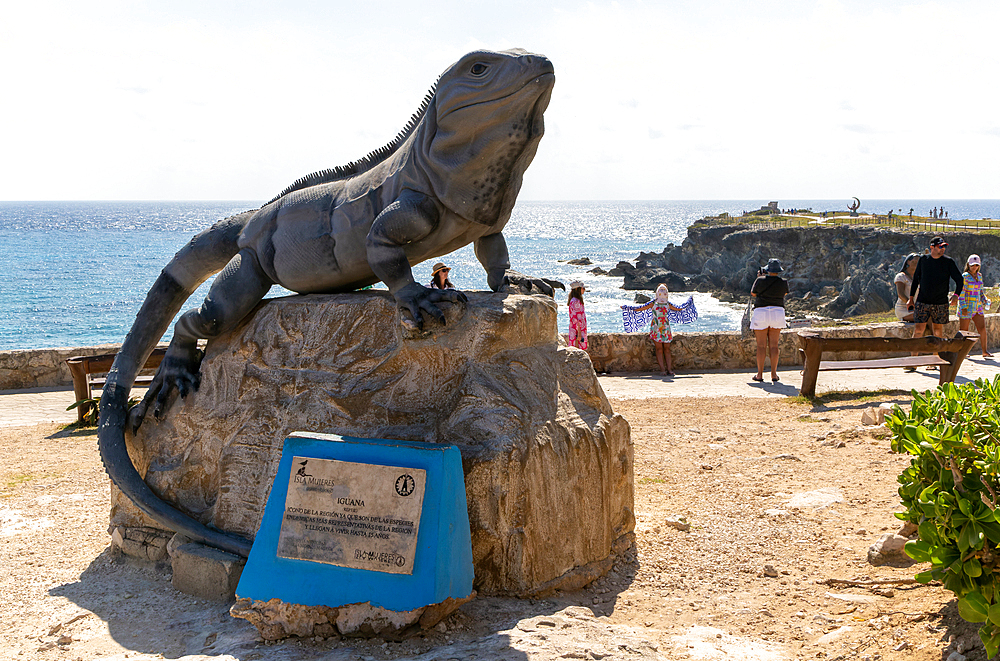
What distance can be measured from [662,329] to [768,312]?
4.68 ft

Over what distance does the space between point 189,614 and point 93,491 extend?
2904 mm

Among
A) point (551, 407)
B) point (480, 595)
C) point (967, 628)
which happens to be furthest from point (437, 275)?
point (967, 628)

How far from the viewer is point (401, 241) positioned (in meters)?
3.89

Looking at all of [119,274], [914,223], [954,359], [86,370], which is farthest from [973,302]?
[119,274]

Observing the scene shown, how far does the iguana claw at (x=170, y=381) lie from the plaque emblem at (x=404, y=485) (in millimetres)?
1894

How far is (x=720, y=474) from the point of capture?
19.6 feet

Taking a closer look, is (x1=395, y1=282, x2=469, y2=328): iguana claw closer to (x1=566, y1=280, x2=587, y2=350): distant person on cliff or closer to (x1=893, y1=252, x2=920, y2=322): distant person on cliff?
(x1=566, y1=280, x2=587, y2=350): distant person on cliff

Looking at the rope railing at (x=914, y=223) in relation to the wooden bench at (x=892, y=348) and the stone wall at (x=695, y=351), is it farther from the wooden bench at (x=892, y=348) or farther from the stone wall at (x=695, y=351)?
the wooden bench at (x=892, y=348)

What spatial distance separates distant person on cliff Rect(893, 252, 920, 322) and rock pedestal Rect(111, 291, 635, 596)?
8.64 m

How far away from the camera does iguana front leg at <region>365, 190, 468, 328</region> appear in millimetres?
3809

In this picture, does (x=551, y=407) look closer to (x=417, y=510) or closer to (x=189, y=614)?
(x=417, y=510)

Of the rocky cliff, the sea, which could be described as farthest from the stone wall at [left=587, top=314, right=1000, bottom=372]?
the rocky cliff

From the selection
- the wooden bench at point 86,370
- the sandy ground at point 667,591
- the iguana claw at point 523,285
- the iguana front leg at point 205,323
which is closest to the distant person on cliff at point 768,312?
the sandy ground at point 667,591

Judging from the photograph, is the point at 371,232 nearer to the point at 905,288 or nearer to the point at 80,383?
the point at 80,383
